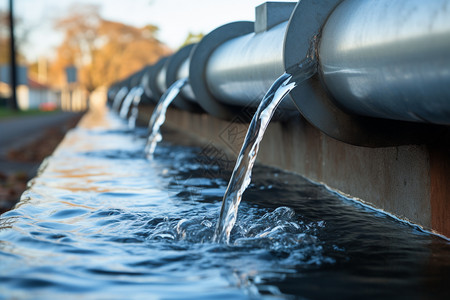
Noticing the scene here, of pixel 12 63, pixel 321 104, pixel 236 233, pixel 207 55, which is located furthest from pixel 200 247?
pixel 12 63

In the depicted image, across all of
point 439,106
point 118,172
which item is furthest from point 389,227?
point 118,172

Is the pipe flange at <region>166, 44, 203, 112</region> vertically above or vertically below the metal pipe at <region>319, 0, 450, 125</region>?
above

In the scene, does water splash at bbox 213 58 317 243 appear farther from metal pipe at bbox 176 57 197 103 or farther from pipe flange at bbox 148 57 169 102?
pipe flange at bbox 148 57 169 102

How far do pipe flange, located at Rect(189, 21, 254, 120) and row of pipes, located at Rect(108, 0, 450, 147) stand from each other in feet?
1.67

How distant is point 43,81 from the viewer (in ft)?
401

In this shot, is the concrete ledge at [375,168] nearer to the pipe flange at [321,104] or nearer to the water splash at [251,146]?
the pipe flange at [321,104]

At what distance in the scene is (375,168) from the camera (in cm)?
328

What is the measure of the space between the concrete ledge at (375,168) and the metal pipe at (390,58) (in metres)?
0.43

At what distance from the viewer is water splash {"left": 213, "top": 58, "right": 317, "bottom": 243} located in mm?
2621

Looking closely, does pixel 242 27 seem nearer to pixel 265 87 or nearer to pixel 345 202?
pixel 265 87

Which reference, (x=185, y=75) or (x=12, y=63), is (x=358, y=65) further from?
(x=12, y=63)

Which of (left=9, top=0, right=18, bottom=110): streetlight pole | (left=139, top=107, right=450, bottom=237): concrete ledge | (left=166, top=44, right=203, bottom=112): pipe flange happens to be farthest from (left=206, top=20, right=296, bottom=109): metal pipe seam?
(left=9, top=0, right=18, bottom=110): streetlight pole

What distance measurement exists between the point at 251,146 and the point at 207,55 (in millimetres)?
2432

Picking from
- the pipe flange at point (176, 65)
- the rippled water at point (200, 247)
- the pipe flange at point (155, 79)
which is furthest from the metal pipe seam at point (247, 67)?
the pipe flange at point (155, 79)
